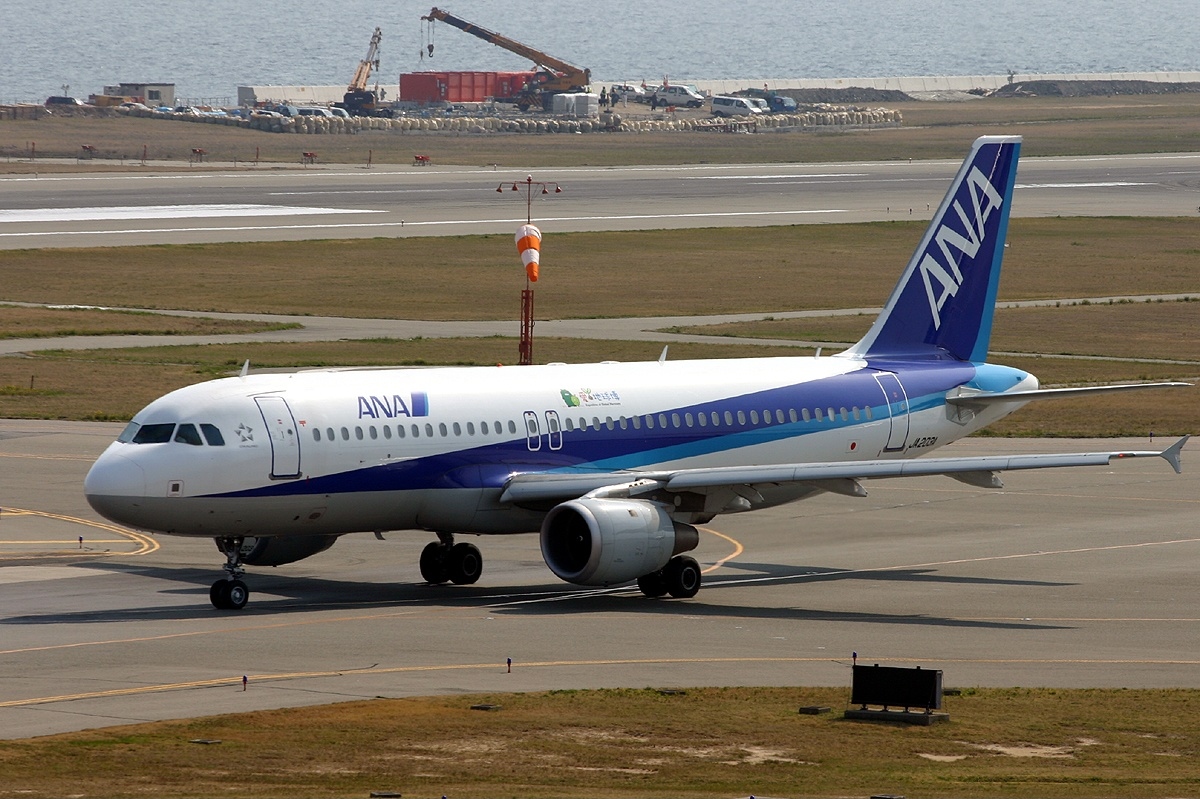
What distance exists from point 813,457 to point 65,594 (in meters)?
18.1

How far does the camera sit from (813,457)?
47.1 metres

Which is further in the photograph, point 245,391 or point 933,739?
point 245,391

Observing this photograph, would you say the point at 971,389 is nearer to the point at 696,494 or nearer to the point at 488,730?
the point at 696,494

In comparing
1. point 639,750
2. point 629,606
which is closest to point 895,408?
point 629,606

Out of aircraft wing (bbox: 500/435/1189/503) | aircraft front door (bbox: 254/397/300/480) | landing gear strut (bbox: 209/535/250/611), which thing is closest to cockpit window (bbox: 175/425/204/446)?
aircraft front door (bbox: 254/397/300/480)

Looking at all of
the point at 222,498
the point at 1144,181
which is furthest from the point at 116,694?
the point at 1144,181

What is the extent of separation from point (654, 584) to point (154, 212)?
103301 millimetres

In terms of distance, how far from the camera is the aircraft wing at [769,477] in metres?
40.2

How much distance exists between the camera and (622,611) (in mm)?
39750

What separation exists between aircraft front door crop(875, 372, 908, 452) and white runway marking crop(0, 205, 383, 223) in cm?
9332

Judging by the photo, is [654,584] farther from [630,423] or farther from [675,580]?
[630,423]

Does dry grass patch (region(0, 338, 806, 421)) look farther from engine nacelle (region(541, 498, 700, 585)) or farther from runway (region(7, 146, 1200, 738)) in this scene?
engine nacelle (region(541, 498, 700, 585))

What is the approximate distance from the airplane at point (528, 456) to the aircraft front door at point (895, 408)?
51 millimetres

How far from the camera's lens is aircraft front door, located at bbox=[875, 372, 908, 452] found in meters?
48.3
